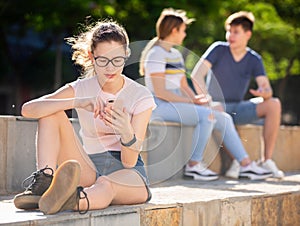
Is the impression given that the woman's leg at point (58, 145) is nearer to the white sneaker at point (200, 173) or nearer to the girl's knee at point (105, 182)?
the girl's knee at point (105, 182)

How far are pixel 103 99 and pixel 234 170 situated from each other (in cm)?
260

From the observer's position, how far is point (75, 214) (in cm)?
309

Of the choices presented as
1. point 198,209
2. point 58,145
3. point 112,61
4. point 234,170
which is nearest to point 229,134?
point 234,170

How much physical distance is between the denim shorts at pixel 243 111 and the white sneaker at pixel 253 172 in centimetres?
57

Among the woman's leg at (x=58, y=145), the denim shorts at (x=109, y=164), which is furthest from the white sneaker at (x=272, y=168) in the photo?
the woman's leg at (x=58, y=145)

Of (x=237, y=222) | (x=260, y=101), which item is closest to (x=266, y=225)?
(x=237, y=222)

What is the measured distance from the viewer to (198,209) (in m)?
3.80

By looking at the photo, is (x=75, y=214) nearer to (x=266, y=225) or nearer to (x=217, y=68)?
(x=266, y=225)

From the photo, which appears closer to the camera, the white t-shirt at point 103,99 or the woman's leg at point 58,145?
the woman's leg at point 58,145

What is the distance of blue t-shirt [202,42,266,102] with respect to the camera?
243 inches

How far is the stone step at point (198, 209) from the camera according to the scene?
3.12m

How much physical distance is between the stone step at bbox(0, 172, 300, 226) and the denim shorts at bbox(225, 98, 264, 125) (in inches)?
36.7

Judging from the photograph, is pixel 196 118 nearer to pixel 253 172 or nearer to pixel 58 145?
pixel 253 172

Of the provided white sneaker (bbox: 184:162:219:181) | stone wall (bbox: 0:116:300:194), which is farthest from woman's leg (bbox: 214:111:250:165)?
white sneaker (bbox: 184:162:219:181)
